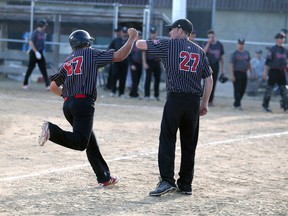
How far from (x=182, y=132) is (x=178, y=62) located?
0.80 meters

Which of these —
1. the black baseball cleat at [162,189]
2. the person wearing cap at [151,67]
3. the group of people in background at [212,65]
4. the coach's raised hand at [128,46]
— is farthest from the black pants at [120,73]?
the black baseball cleat at [162,189]

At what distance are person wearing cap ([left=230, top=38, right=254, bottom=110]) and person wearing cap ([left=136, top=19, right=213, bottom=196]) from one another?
9997mm

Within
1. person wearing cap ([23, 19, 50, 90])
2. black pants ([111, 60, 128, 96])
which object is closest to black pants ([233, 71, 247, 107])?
black pants ([111, 60, 128, 96])

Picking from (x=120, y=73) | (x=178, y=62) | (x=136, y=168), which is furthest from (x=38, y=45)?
(x=178, y=62)

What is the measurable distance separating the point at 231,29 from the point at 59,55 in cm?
814

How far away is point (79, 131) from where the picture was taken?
306 inches

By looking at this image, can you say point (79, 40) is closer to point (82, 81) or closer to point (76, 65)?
point (76, 65)

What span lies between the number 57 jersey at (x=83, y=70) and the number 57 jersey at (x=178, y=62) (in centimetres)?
56

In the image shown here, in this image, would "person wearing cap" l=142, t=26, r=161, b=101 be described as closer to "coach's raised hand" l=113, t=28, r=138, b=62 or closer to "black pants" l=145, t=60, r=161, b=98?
"black pants" l=145, t=60, r=161, b=98

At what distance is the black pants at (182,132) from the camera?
25.5 ft

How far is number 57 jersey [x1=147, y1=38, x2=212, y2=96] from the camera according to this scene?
774cm

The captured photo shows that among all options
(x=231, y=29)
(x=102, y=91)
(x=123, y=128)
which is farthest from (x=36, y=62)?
(x=231, y=29)

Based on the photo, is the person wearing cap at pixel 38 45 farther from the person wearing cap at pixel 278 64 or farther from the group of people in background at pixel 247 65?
the person wearing cap at pixel 278 64

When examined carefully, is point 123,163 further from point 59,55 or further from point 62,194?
point 59,55
